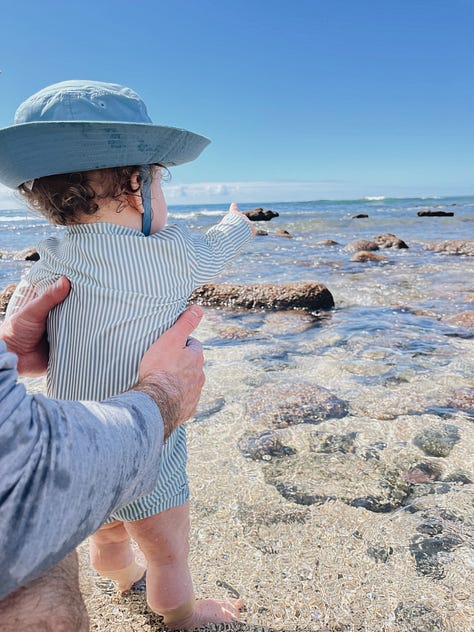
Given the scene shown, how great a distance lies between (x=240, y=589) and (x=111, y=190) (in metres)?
1.45

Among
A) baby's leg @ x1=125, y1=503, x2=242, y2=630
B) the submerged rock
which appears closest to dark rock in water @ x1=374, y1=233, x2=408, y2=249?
the submerged rock

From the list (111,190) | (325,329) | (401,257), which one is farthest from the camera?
(401,257)

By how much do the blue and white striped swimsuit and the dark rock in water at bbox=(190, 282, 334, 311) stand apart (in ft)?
13.7

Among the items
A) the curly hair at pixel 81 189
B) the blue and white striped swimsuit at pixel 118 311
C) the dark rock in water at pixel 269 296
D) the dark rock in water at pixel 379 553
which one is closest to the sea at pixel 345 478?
the dark rock in water at pixel 379 553

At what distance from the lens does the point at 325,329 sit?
488 cm

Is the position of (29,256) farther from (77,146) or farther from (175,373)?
(175,373)

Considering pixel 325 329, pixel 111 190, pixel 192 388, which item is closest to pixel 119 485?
pixel 192 388

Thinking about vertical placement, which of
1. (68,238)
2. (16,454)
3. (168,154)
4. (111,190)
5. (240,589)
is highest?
(168,154)

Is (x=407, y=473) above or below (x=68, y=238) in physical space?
below

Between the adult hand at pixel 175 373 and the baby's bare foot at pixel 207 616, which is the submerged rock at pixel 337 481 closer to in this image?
the baby's bare foot at pixel 207 616

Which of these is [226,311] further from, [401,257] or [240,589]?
[401,257]

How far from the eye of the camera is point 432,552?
189 cm

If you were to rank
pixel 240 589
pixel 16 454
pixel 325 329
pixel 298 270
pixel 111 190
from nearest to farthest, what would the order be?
pixel 16 454
pixel 111 190
pixel 240 589
pixel 325 329
pixel 298 270

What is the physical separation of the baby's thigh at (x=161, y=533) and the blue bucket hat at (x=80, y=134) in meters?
1.09
